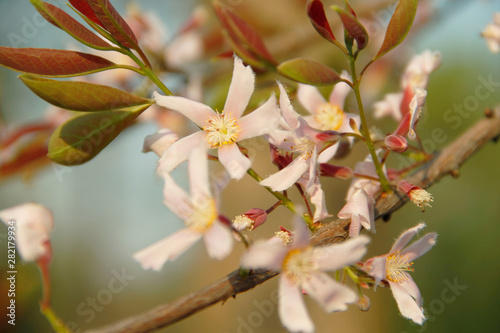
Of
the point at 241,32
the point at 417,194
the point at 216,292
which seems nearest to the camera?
the point at 216,292

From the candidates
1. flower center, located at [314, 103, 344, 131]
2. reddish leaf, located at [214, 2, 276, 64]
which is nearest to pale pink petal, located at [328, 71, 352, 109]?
flower center, located at [314, 103, 344, 131]

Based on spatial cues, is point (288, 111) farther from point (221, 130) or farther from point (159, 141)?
point (159, 141)

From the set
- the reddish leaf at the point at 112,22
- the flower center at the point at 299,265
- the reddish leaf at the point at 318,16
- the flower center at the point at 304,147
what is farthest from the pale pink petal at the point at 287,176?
the reddish leaf at the point at 112,22

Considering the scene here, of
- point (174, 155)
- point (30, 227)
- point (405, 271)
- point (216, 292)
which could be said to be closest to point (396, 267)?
point (405, 271)

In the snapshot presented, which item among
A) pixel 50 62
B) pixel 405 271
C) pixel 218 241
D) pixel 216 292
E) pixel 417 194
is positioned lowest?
pixel 405 271

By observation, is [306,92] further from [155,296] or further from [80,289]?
[155,296]

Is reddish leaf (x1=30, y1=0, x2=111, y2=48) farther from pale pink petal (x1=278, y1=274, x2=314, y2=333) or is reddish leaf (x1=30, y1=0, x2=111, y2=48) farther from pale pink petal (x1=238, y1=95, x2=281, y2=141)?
pale pink petal (x1=278, y1=274, x2=314, y2=333)
